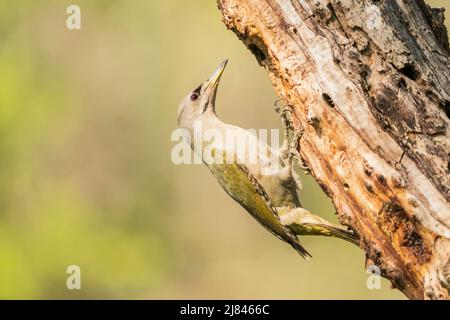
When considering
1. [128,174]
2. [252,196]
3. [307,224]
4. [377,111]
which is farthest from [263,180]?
[128,174]

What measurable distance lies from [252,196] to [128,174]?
390cm

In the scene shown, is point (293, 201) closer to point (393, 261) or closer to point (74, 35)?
point (393, 261)

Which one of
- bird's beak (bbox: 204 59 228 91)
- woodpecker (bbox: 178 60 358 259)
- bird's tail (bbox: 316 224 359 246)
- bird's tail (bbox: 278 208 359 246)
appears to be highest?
bird's beak (bbox: 204 59 228 91)

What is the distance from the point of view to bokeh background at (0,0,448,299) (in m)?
9.25

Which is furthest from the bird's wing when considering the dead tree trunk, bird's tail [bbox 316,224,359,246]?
the dead tree trunk

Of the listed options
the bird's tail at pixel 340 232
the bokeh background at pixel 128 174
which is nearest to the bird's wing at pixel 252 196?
the bird's tail at pixel 340 232

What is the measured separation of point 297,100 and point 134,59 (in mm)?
5669

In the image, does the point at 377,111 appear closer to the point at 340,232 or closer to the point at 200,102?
the point at 340,232

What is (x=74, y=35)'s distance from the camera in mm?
9922

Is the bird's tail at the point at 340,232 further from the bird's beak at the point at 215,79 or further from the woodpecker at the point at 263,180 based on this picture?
the bird's beak at the point at 215,79

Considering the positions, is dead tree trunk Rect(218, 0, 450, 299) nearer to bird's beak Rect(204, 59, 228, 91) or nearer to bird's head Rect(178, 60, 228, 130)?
bird's beak Rect(204, 59, 228, 91)

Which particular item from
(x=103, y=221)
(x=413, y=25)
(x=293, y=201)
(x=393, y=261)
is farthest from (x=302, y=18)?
(x=103, y=221)

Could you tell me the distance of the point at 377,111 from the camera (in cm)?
414

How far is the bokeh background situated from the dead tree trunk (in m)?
4.17
